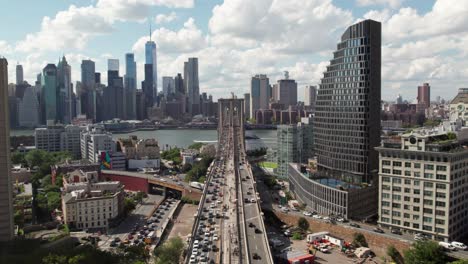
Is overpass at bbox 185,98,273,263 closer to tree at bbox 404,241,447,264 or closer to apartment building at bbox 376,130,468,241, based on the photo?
tree at bbox 404,241,447,264

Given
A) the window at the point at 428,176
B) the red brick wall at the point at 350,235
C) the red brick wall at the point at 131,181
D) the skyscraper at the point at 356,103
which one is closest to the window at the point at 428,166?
the window at the point at 428,176

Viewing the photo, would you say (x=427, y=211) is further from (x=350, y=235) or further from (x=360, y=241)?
(x=350, y=235)

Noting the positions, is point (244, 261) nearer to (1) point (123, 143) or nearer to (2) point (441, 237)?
(2) point (441, 237)

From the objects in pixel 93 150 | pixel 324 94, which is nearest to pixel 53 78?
pixel 93 150

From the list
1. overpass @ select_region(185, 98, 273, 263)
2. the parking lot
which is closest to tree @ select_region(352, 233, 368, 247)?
overpass @ select_region(185, 98, 273, 263)

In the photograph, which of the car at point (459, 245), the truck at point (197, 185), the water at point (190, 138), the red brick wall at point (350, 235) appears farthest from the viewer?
the water at point (190, 138)

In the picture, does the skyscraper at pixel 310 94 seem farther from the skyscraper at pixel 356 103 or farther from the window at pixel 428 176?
the window at pixel 428 176
